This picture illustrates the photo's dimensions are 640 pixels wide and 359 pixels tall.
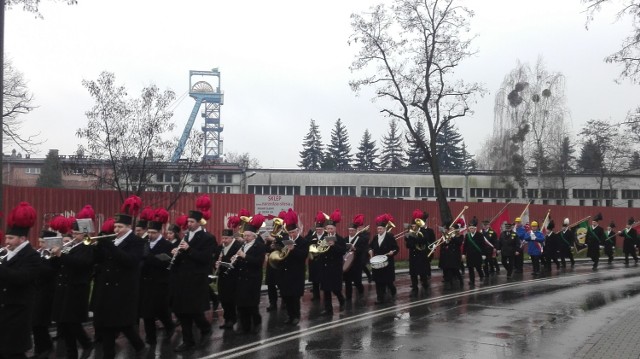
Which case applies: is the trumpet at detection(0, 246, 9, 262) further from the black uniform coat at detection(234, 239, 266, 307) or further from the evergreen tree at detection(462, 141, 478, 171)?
the evergreen tree at detection(462, 141, 478, 171)

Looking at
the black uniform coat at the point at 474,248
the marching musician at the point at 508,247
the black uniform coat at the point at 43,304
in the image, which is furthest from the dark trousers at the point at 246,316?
the marching musician at the point at 508,247

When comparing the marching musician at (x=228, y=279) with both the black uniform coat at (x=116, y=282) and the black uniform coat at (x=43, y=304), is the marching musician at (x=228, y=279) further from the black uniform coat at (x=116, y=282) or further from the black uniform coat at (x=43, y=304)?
the black uniform coat at (x=43, y=304)

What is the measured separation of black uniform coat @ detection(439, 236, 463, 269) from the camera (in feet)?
59.6

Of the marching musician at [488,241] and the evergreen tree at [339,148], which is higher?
the evergreen tree at [339,148]

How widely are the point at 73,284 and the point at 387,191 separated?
57.6m

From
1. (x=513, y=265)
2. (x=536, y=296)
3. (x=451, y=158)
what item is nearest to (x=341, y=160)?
(x=451, y=158)

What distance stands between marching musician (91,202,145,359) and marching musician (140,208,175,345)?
1150 millimetres

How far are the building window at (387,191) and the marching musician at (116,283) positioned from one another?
185ft

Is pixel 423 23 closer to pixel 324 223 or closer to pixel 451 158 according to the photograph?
pixel 324 223

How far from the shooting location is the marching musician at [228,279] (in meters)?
11.2

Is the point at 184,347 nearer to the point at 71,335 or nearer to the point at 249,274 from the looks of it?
the point at 71,335

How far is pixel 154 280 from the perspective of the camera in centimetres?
1023

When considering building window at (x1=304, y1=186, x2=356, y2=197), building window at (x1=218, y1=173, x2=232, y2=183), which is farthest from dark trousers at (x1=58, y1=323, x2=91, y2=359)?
building window at (x1=218, y1=173, x2=232, y2=183)

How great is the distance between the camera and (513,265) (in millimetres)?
22219
